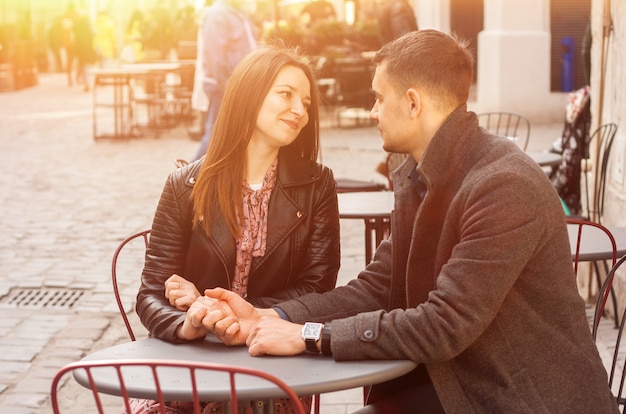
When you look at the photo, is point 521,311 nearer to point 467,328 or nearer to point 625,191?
point 467,328

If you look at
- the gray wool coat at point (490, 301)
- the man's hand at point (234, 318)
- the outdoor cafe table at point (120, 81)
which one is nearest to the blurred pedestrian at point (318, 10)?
the outdoor cafe table at point (120, 81)

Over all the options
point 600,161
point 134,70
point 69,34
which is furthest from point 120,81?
point 69,34

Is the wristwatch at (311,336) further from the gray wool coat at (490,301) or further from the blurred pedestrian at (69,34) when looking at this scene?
the blurred pedestrian at (69,34)

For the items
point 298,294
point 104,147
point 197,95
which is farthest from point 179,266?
point 104,147

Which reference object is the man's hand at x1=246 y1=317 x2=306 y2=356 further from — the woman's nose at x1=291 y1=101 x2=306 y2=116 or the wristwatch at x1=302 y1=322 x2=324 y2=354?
the woman's nose at x1=291 y1=101 x2=306 y2=116

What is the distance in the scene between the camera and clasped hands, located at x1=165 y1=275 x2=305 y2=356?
8.55ft

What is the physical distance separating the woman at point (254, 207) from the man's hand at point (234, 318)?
40 cm

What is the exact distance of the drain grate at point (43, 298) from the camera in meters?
6.63

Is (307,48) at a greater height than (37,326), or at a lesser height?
greater

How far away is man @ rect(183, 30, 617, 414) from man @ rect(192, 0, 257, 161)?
312 inches

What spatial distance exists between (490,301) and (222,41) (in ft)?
28.1

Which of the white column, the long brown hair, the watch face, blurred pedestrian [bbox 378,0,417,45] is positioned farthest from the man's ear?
the white column

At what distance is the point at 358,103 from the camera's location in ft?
55.8

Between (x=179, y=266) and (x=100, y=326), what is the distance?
2904 millimetres
